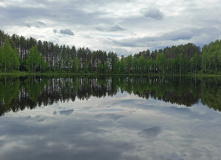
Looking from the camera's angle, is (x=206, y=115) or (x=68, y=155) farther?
(x=206, y=115)

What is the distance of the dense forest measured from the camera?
110631 mm

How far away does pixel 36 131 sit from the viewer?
35.0 feet

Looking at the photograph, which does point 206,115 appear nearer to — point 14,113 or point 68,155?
point 68,155

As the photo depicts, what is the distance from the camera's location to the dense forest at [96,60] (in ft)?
363

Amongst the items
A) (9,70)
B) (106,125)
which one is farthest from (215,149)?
(9,70)

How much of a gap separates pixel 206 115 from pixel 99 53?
500 feet

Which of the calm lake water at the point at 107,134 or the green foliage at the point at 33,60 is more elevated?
the green foliage at the point at 33,60

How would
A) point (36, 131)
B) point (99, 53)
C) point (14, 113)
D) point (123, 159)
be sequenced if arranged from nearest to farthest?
1. point (123, 159)
2. point (36, 131)
3. point (14, 113)
4. point (99, 53)

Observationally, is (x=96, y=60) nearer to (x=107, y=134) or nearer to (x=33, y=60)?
(x=33, y=60)

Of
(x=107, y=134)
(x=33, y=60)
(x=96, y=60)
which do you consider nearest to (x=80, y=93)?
(x=107, y=134)

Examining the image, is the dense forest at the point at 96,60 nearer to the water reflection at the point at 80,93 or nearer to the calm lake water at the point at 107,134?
the water reflection at the point at 80,93

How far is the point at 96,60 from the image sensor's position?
164125 mm

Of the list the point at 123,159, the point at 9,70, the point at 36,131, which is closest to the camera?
the point at 123,159

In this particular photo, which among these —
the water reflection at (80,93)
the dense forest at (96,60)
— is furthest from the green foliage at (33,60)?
the water reflection at (80,93)
